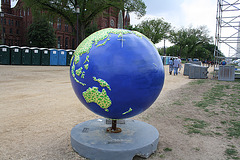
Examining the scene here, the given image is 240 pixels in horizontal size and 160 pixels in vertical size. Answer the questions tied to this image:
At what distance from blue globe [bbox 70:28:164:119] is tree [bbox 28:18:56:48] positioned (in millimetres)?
45976

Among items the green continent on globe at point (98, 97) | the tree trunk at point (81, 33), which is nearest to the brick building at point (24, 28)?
the tree trunk at point (81, 33)

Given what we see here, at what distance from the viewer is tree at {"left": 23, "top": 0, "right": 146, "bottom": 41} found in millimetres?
22719

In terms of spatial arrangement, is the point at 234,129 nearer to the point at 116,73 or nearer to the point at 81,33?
the point at 116,73

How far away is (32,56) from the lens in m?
22.8

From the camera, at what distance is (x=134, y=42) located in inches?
126

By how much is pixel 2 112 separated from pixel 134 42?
436 cm

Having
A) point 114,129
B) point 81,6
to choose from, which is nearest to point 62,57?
point 81,6

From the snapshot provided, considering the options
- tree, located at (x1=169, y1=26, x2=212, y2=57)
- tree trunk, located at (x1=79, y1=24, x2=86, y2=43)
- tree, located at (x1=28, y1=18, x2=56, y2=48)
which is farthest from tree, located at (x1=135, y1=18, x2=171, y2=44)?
tree trunk, located at (x1=79, y1=24, x2=86, y2=43)

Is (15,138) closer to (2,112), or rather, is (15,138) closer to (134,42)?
(2,112)

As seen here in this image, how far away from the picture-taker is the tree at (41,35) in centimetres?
4534

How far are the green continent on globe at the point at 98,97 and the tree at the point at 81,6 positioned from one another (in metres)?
21.2

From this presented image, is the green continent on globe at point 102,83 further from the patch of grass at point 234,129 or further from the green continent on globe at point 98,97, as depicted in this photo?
the patch of grass at point 234,129

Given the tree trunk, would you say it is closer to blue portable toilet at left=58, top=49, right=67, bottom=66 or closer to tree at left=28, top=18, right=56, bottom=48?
blue portable toilet at left=58, top=49, right=67, bottom=66

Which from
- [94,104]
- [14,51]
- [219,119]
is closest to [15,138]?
[94,104]
